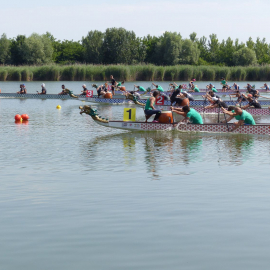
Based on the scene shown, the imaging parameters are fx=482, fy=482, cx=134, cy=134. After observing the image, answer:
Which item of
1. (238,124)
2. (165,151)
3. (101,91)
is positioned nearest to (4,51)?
(101,91)

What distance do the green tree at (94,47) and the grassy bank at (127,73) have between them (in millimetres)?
47038

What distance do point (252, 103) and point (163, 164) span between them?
594 inches

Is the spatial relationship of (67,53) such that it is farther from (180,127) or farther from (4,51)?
(180,127)

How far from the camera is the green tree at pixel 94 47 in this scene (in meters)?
113

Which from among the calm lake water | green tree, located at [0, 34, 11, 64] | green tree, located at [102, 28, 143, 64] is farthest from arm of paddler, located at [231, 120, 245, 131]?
green tree, located at [102, 28, 143, 64]

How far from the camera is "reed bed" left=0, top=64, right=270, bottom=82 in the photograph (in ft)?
209

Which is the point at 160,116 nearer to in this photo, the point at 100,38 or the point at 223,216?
the point at 223,216

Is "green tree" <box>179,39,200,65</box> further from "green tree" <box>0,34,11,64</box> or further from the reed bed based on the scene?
the reed bed

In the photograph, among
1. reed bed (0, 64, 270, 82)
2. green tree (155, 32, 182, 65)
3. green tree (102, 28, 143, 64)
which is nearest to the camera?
reed bed (0, 64, 270, 82)

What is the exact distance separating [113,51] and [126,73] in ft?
173

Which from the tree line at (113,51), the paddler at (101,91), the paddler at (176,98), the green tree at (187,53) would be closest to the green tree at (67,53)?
the tree line at (113,51)

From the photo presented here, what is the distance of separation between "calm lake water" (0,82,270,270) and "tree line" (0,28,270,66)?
88.1 m

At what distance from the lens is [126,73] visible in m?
63.0

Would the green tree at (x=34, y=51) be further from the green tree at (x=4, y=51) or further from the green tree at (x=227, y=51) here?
the green tree at (x=227, y=51)
